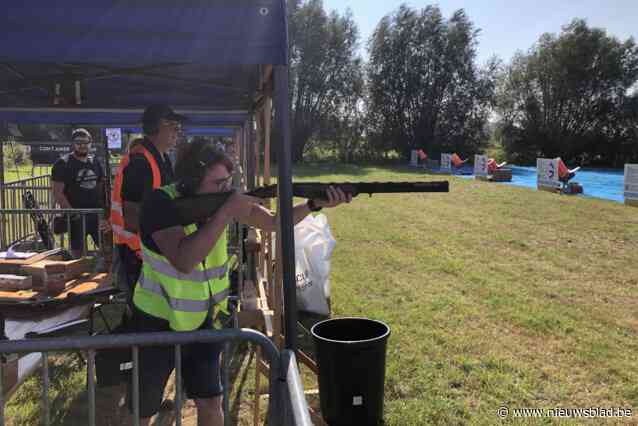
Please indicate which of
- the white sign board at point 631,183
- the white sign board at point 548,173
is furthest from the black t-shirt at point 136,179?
the white sign board at point 548,173

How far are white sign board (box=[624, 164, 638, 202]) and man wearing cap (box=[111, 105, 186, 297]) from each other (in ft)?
47.2

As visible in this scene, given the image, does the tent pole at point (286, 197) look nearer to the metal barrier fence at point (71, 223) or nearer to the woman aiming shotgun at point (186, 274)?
the woman aiming shotgun at point (186, 274)

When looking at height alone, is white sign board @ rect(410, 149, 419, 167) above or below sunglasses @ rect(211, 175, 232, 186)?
above

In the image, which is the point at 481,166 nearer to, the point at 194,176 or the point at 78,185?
the point at 78,185

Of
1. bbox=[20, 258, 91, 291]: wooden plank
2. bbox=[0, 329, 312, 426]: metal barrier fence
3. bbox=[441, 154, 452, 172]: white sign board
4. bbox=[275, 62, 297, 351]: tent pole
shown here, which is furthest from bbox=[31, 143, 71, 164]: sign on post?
bbox=[441, 154, 452, 172]: white sign board

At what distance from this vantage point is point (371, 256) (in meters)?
8.64

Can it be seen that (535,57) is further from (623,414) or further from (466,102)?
(623,414)

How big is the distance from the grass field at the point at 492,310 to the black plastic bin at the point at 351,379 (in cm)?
31

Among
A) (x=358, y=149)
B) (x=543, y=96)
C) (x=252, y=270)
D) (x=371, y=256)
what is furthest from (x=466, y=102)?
(x=252, y=270)

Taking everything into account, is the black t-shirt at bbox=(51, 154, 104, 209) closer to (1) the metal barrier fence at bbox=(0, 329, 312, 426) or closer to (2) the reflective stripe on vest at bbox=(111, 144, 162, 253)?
(2) the reflective stripe on vest at bbox=(111, 144, 162, 253)

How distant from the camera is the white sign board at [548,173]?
17.8 meters

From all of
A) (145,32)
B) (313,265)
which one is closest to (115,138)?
(313,265)

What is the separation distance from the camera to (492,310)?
586 cm

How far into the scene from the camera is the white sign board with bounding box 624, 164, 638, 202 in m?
14.1
